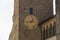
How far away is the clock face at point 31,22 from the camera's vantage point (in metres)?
19.9

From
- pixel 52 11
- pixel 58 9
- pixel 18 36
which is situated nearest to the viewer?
pixel 58 9

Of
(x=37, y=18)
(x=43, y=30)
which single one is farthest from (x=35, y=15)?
(x=43, y=30)

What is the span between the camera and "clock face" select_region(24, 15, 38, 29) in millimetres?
19906

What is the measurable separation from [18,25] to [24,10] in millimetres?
1414

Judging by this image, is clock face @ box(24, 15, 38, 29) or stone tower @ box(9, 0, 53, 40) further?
clock face @ box(24, 15, 38, 29)

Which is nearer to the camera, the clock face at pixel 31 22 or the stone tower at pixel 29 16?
the stone tower at pixel 29 16

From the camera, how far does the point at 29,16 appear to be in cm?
2017

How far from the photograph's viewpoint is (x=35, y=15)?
20.5 metres

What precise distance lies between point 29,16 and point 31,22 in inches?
21.8

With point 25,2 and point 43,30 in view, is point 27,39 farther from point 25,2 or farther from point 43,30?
point 25,2

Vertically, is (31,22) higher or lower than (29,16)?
lower

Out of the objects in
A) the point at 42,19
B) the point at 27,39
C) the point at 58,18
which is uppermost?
the point at 58,18

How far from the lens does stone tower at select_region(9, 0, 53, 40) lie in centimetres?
1975

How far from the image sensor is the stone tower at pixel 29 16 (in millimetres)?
19750
